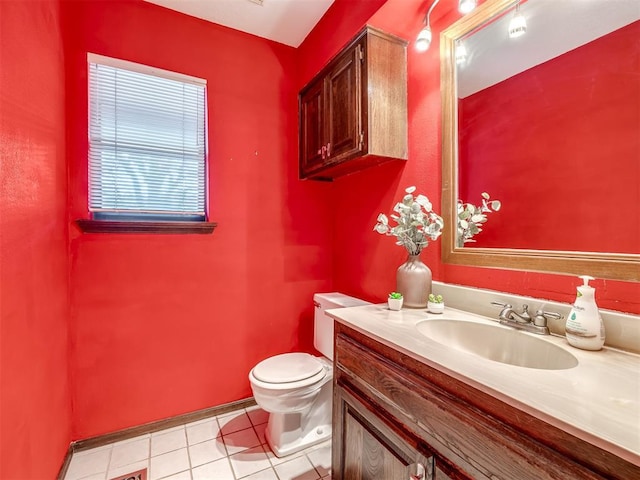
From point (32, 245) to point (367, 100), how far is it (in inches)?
60.9

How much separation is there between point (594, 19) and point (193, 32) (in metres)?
2.06

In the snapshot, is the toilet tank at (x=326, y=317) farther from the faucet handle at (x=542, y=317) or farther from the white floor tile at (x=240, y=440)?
the faucet handle at (x=542, y=317)

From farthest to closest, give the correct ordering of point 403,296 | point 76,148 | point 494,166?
point 76,148
point 403,296
point 494,166

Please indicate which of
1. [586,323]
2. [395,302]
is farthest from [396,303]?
[586,323]

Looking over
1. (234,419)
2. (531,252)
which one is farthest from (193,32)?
(234,419)

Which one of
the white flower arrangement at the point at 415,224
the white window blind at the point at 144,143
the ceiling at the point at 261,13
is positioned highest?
the ceiling at the point at 261,13

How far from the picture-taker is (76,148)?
1592mm

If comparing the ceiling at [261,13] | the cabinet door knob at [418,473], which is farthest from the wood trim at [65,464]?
the ceiling at [261,13]

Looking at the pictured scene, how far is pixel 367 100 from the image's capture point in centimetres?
142

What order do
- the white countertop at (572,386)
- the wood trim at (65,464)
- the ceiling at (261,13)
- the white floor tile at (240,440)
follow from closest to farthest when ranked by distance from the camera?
the white countertop at (572,386) → the wood trim at (65,464) → the white floor tile at (240,440) → the ceiling at (261,13)

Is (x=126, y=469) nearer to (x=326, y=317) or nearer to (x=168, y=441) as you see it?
(x=168, y=441)

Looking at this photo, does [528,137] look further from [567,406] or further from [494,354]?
[567,406]

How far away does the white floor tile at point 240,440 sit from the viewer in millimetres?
1638

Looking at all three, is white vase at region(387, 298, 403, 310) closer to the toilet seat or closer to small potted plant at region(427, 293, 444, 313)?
small potted plant at region(427, 293, 444, 313)
